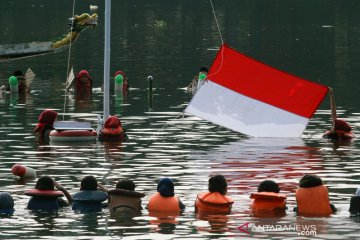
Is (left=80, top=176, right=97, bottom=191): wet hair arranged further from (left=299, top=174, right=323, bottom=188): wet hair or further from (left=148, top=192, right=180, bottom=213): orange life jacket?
(left=299, top=174, right=323, bottom=188): wet hair

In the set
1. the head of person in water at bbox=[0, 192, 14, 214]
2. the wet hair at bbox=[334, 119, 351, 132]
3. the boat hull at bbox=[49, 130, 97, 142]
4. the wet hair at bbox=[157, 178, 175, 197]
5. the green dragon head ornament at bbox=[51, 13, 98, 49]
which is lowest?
the head of person in water at bbox=[0, 192, 14, 214]

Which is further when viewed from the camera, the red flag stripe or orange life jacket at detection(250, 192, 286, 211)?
the red flag stripe

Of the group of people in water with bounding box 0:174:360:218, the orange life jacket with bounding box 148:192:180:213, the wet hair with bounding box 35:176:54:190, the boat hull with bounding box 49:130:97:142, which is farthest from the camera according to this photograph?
the boat hull with bounding box 49:130:97:142

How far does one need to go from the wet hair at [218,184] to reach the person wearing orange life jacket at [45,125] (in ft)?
54.4

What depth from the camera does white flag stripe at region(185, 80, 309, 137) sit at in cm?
5019

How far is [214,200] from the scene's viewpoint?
110 ft

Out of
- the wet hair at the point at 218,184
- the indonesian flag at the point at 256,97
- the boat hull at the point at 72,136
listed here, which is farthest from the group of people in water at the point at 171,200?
the indonesian flag at the point at 256,97

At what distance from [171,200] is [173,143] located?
Result: 1470 cm

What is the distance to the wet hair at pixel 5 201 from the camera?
3369 cm

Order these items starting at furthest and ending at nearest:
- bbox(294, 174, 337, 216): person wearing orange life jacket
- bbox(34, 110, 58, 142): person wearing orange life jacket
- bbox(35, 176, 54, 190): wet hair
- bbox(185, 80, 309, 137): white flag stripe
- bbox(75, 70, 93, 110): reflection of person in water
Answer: bbox(75, 70, 93, 110): reflection of person in water < bbox(185, 80, 309, 137): white flag stripe < bbox(34, 110, 58, 142): person wearing orange life jacket < bbox(35, 176, 54, 190): wet hair < bbox(294, 174, 337, 216): person wearing orange life jacket

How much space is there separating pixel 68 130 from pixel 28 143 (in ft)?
5.00

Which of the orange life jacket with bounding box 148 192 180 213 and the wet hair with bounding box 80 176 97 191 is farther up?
the wet hair with bounding box 80 176 97 191

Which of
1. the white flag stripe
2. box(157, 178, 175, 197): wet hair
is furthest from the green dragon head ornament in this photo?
box(157, 178, 175, 197): wet hair

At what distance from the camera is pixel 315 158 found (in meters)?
44.7
